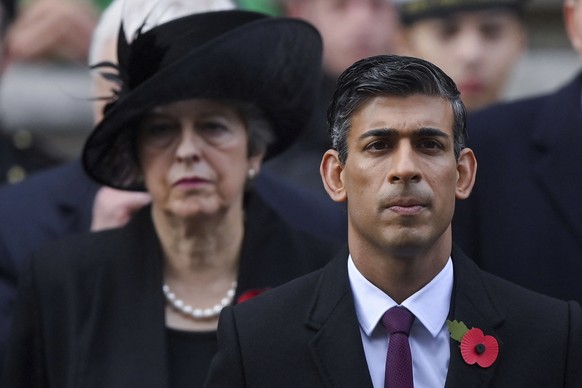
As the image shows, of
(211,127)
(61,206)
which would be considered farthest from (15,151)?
(211,127)

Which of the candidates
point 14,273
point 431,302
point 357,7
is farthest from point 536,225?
point 357,7

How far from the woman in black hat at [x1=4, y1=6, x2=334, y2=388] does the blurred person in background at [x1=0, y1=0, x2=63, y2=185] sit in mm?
1398

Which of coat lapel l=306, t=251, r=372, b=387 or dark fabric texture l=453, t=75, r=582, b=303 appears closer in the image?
coat lapel l=306, t=251, r=372, b=387

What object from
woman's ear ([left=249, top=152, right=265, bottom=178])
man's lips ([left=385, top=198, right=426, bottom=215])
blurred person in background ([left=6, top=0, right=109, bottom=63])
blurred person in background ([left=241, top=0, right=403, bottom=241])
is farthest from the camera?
blurred person in background ([left=6, top=0, right=109, bottom=63])

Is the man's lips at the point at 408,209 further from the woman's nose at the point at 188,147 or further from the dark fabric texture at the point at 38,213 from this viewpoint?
the dark fabric texture at the point at 38,213

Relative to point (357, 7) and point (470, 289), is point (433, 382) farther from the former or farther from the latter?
point (357, 7)

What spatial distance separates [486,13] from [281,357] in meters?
3.07

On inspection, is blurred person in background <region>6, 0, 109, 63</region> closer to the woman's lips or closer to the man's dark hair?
the woman's lips

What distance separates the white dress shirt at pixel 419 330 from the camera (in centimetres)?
376

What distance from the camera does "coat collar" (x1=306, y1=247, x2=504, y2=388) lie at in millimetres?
3742

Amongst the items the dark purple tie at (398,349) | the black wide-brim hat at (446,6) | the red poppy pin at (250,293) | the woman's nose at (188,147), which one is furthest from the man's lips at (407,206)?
the black wide-brim hat at (446,6)

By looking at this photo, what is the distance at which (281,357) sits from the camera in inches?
150

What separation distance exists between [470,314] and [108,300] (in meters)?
1.44

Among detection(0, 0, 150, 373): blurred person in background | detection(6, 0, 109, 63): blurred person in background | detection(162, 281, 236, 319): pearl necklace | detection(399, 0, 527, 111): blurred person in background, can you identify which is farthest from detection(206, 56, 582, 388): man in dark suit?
detection(6, 0, 109, 63): blurred person in background
